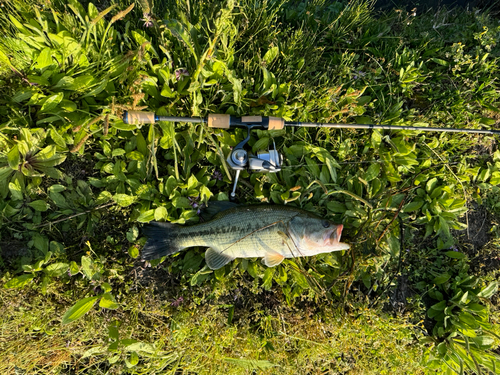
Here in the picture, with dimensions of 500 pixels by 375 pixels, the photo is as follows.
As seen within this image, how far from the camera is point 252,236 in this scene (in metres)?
3.02

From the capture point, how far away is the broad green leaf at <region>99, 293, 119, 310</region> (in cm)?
293

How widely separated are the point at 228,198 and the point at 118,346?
76.6 inches

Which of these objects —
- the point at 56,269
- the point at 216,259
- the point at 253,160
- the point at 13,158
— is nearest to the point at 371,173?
the point at 253,160

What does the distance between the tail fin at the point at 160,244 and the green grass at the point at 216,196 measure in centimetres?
13

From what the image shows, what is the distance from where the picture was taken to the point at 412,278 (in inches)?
142

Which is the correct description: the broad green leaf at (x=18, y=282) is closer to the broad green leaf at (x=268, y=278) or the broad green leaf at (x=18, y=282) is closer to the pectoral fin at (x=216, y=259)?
the pectoral fin at (x=216, y=259)

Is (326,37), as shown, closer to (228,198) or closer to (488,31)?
(488,31)

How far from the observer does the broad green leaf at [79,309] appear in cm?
286

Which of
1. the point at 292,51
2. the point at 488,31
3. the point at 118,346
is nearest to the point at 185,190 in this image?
the point at 118,346

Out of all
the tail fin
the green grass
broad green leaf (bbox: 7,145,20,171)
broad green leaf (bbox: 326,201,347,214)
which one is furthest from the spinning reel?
broad green leaf (bbox: 7,145,20,171)

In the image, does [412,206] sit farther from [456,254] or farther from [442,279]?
[442,279]

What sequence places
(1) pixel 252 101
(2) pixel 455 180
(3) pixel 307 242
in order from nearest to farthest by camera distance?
(3) pixel 307 242 → (1) pixel 252 101 → (2) pixel 455 180

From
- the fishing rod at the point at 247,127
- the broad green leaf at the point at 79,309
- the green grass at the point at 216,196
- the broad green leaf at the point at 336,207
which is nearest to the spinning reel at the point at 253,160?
the fishing rod at the point at 247,127

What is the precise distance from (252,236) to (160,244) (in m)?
0.99
